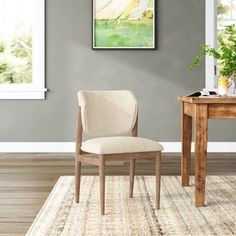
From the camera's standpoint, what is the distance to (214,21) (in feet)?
17.7

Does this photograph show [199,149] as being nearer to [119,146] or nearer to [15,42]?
[119,146]

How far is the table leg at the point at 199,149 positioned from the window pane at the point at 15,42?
118 inches

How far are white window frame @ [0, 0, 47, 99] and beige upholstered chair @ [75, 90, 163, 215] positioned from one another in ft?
7.63

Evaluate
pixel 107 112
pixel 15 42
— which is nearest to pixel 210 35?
pixel 15 42

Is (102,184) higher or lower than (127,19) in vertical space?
lower

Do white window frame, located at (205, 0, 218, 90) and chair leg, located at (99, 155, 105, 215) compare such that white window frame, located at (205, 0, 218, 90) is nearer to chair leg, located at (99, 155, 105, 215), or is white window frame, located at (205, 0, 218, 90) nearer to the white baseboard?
the white baseboard

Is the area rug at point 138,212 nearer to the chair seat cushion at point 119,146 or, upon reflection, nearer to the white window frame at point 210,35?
the chair seat cushion at point 119,146

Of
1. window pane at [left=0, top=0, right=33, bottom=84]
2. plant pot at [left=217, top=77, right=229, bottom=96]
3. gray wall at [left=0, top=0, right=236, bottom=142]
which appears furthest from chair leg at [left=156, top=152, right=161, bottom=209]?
window pane at [left=0, top=0, right=33, bottom=84]

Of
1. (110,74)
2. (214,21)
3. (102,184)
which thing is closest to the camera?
(102,184)

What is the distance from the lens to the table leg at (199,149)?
305 centimetres

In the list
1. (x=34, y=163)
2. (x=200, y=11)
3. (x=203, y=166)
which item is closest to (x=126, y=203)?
(x=203, y=166)

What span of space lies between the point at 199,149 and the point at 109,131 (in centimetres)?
64

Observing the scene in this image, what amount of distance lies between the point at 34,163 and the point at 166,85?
1.80 meters

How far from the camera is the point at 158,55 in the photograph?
216 inches
